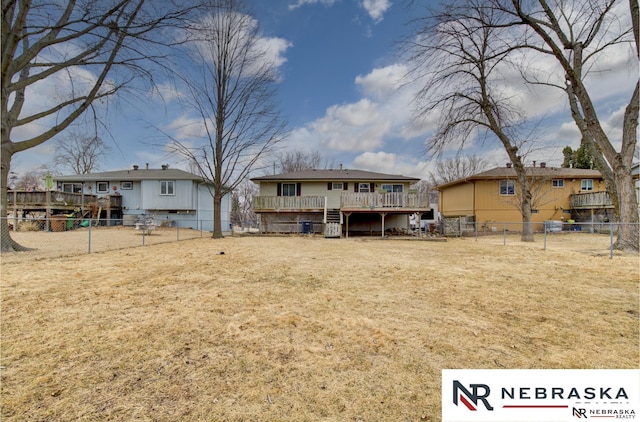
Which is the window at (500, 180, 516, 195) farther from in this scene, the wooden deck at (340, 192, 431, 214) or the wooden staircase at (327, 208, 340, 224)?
the wooden staircase at (327, 208, 340, 224)

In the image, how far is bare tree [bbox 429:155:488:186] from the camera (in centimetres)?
4106

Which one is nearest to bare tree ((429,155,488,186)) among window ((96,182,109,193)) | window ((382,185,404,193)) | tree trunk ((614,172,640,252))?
window ((382,185,404,193))

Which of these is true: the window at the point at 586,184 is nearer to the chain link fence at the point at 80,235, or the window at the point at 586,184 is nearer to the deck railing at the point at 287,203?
the deck railing at the point at 287,203

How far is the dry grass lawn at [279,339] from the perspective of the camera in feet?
6.89

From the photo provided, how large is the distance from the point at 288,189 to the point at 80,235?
42.6 ft

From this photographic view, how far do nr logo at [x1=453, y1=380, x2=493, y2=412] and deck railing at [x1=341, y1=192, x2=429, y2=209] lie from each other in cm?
1655

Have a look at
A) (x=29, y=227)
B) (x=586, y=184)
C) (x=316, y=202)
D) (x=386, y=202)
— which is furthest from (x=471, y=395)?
(x=586, y=184)

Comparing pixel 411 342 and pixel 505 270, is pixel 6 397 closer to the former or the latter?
pixel 411 342

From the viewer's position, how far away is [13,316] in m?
3.78

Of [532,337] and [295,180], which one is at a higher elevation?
[295,180]

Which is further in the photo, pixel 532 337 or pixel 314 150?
Result: pixel 314 150

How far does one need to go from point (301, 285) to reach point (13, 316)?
4.18 meters

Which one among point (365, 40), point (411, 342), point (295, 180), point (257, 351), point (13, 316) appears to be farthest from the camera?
point (295, 180)

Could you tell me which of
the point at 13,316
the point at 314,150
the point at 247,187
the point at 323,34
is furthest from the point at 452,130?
the point at 247,187
